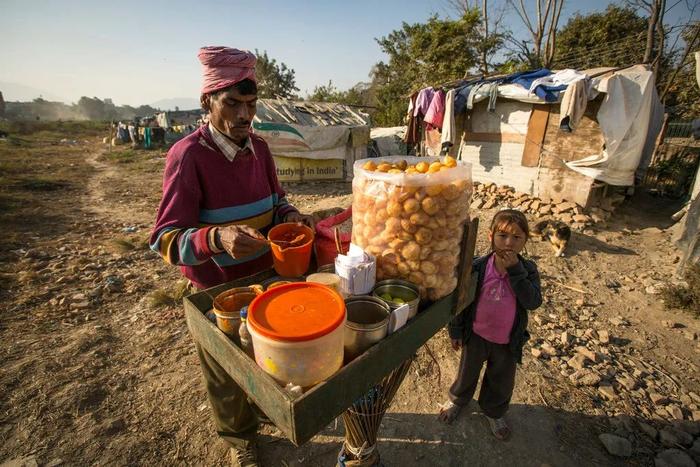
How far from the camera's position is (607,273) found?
509cm

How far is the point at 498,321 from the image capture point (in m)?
2.19

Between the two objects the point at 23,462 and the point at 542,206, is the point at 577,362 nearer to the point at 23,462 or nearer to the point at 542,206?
the point at 23,462

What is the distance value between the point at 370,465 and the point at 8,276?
578cm

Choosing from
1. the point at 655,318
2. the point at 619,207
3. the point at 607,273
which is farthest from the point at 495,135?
the point at 655,318

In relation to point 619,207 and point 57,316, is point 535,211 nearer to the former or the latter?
point 619,207

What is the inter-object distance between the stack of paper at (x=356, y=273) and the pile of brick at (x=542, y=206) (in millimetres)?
6973

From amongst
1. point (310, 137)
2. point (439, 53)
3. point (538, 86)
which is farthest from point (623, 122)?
point (439, 53)

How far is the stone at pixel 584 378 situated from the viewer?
2.93 metres

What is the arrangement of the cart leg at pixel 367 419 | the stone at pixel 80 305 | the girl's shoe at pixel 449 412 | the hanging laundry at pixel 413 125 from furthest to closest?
the hanging laundry at pixel 413 125, the stone at pixel 80 305, the girl's shoe at pixel 449 412, the cart leg at pixel 367 419

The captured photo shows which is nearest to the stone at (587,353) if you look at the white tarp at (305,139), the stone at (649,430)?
the stone at (649,430)

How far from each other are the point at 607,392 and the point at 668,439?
1.49ft

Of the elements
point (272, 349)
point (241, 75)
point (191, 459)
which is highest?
point (241, 75)

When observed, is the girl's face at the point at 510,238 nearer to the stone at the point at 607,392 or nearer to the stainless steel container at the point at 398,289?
the stainless steel container at the point at 398,289

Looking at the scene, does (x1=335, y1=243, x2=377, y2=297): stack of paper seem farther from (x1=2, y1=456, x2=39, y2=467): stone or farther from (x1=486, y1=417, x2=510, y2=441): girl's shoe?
(x1=2, y1=456, x2=39, y2=467): stone
